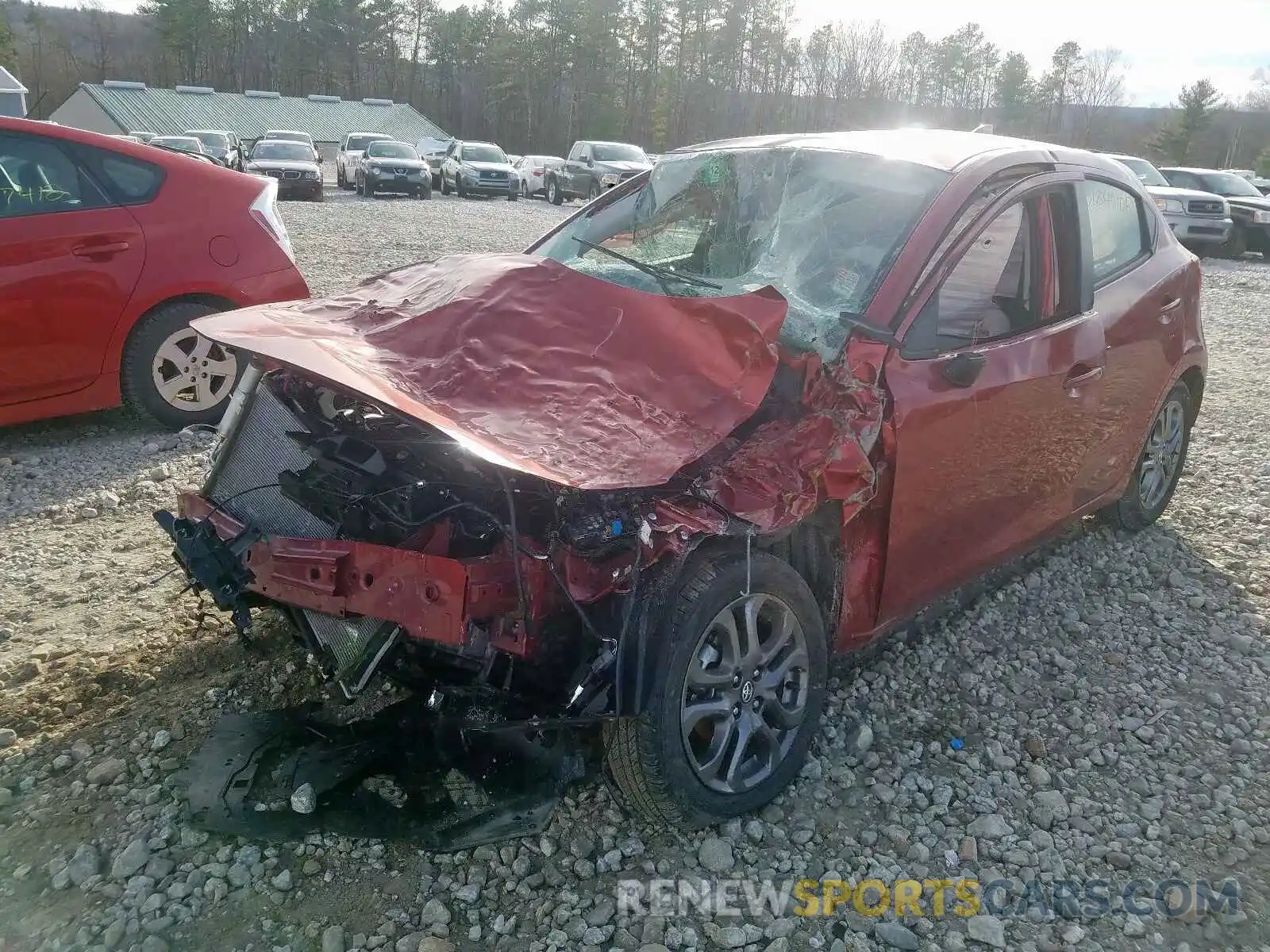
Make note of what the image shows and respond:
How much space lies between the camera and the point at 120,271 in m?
5.26

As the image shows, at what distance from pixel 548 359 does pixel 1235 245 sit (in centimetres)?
2206

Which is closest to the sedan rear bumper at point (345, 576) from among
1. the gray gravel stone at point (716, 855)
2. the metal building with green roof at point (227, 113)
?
the gray gravel stone at point (716, 855)

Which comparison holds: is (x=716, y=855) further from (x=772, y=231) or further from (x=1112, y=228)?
(x=1112, y=228)

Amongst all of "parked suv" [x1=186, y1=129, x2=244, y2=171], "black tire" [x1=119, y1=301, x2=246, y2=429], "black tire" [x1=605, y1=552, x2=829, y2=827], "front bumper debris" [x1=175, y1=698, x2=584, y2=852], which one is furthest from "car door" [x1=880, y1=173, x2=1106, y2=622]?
"parked suv" [x1=186, y1=129, x2=244, y2=171]

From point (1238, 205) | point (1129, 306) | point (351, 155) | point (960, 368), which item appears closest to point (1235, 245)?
point (1238, 205)

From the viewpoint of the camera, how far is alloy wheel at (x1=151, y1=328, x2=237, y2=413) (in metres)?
5.53

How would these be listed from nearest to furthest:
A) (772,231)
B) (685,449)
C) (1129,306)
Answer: (685,449), (772,231), (1129,306)

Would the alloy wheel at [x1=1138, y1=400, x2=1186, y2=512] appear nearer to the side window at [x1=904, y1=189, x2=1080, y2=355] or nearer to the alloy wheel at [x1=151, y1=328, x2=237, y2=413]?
the side window at [x1=904, y1=189, x2=1080, y2=355]

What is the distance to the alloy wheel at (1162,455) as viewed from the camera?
4.80 metres

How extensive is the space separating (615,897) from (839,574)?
1.17 meters

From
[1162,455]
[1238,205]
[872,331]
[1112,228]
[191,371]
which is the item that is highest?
[1112,228]

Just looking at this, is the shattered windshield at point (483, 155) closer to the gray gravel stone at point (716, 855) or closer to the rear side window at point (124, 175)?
the rear side window at point (124, 175)

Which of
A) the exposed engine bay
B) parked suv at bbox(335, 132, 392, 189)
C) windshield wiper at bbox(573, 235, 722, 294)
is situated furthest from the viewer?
parked suv at bbox(335, 132, 392, 189)

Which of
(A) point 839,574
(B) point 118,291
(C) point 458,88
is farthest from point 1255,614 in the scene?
(C) point 458,88
